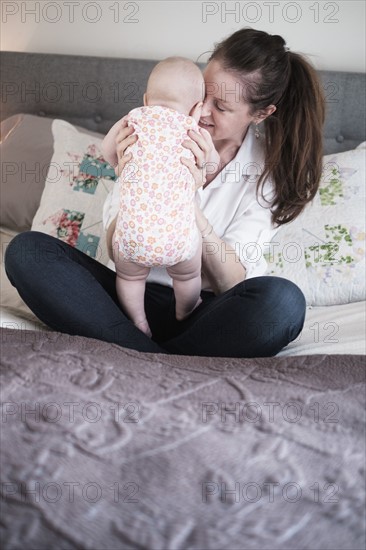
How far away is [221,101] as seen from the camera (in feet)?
5.44

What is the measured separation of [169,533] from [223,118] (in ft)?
3.30

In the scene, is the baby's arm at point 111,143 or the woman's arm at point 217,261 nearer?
the baby's arm at point 111,143

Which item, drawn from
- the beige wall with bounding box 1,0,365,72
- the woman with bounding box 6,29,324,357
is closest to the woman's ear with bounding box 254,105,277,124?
the woman with bounding box 6,29,324,357

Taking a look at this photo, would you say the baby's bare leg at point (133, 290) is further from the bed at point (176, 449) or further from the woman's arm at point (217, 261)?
the bed at point (176, 449)

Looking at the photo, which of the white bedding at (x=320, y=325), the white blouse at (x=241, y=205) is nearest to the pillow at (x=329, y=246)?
the white bedding at (x=320, y=325)

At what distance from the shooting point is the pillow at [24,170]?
7.50 ft

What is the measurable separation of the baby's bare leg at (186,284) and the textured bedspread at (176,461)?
0.40 m

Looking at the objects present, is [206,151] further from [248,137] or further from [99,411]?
[99,411]

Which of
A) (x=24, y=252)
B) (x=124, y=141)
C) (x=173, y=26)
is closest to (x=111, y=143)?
(x=124, y=141)

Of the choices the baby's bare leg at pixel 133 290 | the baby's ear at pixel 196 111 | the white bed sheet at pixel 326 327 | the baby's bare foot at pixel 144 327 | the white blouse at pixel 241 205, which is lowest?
the white bed sheet at pixel 326 327

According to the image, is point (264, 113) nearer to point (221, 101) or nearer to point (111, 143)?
point (221, 101)

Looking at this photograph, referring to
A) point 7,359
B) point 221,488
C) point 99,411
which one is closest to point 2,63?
point 7,359

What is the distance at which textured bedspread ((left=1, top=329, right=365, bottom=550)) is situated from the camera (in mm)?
953

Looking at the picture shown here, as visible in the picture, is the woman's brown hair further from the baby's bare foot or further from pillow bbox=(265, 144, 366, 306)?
the baby's bare foot
